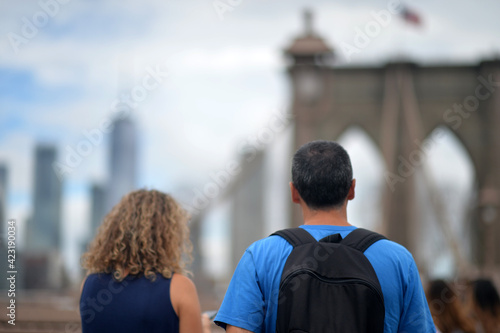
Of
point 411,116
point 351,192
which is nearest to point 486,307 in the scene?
point 351,192

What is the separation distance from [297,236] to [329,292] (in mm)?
164

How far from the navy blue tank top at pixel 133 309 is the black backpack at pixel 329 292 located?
47cm

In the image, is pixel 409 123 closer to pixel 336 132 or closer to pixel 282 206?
pixel 336 132

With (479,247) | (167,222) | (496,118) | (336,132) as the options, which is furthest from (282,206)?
(167,222)

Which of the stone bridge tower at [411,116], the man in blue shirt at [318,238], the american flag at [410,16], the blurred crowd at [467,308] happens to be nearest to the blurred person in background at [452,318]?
the blurred crowd at [467,308]

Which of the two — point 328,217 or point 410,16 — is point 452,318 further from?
point 410,16

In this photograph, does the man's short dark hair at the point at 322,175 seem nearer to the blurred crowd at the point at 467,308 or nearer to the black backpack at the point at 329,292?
the black backpack at the point at 329,292

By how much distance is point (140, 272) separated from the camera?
1.71 metres

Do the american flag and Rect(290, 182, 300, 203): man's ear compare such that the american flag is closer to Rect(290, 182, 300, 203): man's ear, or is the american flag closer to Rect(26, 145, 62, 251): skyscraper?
Rect(290, 182, 300, 203): man's ear

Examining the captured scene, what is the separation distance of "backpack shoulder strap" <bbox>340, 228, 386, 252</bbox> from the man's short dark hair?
10cm

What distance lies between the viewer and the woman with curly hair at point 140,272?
165 cm

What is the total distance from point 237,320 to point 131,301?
43cm

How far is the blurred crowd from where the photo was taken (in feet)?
8.91

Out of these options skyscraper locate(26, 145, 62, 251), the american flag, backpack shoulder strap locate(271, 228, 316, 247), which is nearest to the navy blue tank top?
backpack shoulder strap locate(271, 228, 316, 247)
